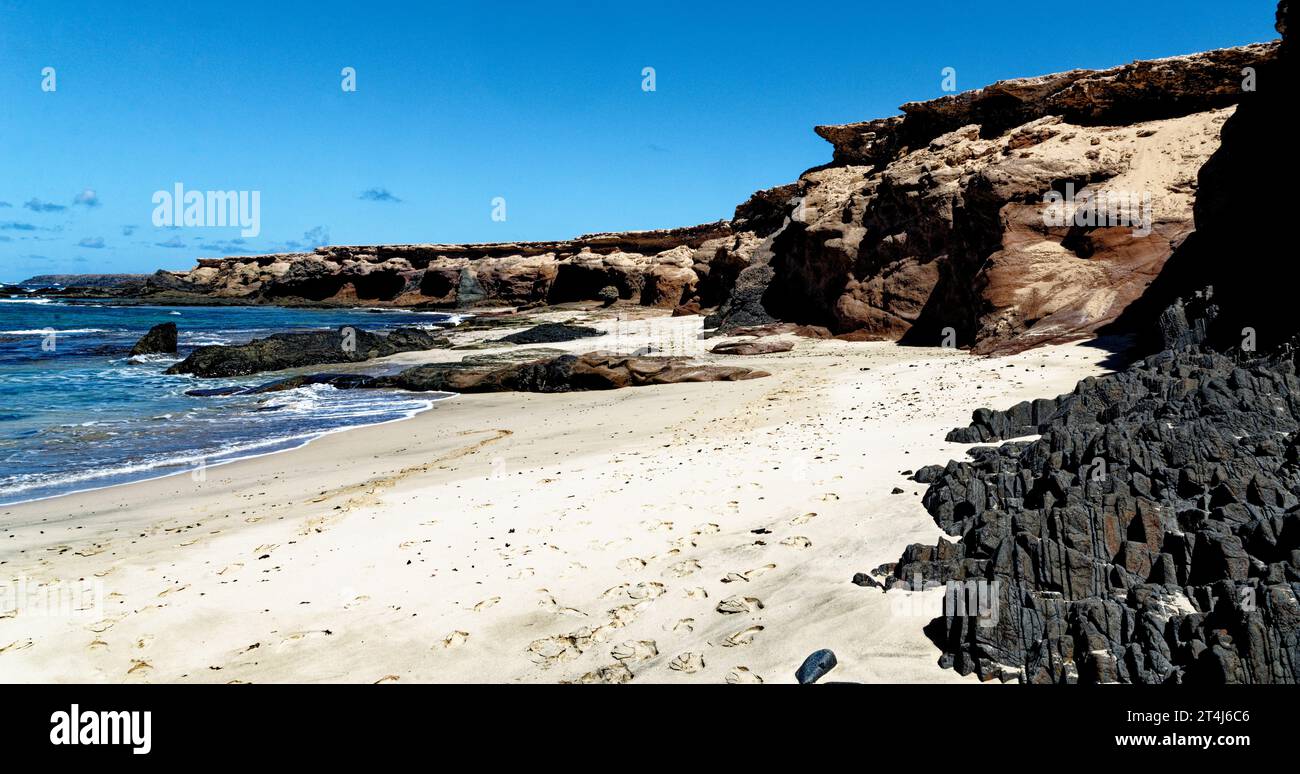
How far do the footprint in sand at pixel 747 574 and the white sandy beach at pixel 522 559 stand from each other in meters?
0.01

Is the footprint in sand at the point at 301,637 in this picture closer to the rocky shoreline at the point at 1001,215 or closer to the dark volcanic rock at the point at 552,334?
the rocky shoreline at the point at 1001,215

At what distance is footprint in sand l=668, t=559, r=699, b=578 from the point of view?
15.4 feet

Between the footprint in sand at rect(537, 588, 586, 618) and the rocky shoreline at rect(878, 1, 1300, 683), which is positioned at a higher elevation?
the rocky shoreline at rect(878, 1, 1300, 683)

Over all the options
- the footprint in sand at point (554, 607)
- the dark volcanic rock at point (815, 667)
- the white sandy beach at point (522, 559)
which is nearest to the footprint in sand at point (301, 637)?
the white sandy beach at point (522, 559)

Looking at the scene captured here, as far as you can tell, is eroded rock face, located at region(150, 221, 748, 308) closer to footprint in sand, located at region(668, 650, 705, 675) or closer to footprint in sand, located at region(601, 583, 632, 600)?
footprint in sand, located at region(601, 583, 632, 600)

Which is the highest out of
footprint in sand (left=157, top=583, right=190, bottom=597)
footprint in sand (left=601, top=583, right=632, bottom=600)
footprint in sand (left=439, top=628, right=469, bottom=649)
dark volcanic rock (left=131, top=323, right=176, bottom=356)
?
dark volcanic rock (left=131, top=323, right=176, bottom=356)

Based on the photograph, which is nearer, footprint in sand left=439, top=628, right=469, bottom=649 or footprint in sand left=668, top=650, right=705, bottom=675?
footprint in sand left=668, top=650, right=705, bottom=675

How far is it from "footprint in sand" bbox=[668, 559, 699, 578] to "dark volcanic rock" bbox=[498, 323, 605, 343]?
21.8 meters

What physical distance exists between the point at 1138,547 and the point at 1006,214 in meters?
12.6

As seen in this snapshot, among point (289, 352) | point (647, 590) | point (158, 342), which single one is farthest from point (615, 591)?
point (158, 342)

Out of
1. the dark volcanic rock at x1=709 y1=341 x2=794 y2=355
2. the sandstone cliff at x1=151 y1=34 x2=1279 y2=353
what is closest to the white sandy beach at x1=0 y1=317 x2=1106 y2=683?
the sandstone cliff at x1=151 y1=34 x2=1279 y2=353

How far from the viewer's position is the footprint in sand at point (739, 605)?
411cm

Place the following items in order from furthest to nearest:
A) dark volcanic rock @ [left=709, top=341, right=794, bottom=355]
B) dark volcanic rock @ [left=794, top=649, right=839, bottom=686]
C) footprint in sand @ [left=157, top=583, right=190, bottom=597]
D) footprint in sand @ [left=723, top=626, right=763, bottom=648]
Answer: dark volcanic rock @ [left=709, top=341, right=794, bottom=355] → footprint in sand @ [left=157, top=583, right=190, bottom=597] → footprint in sand @ [left=723, top=626, right=763, bottom=648] → dark volcanic rock @ [left=794, top=649, right=839, bottom=686]

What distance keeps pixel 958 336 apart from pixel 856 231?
6254 mm
